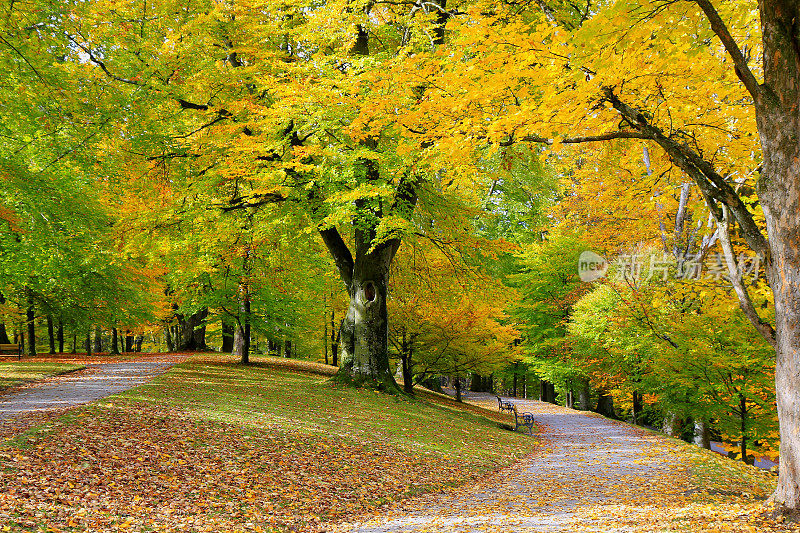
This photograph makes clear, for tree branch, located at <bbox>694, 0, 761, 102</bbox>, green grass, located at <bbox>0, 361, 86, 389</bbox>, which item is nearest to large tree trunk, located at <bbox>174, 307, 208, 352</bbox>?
green grass, located at <bbox>0, 361, 86, 389</bbox>

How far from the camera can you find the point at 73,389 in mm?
10273

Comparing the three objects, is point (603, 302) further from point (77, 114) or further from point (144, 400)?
point (77, 114)

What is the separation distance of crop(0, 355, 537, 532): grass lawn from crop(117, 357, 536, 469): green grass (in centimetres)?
5

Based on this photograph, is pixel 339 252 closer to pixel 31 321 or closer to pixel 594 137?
pixel 594 137

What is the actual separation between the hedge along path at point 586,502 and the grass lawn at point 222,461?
0.56m

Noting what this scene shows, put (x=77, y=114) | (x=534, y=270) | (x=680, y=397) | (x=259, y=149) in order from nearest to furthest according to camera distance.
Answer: (x=77, y=114)
(x=259, y=149)
(x=680, y=397)
(x=534, y=270)

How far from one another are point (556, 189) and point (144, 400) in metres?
23.9

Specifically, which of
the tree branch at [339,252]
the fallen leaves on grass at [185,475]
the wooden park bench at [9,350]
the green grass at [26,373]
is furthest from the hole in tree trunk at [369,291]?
the wooden park bench at [9,350]

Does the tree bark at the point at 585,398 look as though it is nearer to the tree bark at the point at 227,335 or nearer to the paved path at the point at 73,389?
the tree bark at the point at 227,335

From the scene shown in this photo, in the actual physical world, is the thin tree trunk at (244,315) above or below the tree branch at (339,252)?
below

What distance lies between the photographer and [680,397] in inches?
513

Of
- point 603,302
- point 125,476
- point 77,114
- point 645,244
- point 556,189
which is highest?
point 556,189

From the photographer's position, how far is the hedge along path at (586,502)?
5.28m

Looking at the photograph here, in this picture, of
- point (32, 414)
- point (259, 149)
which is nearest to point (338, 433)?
point (32, 414)
